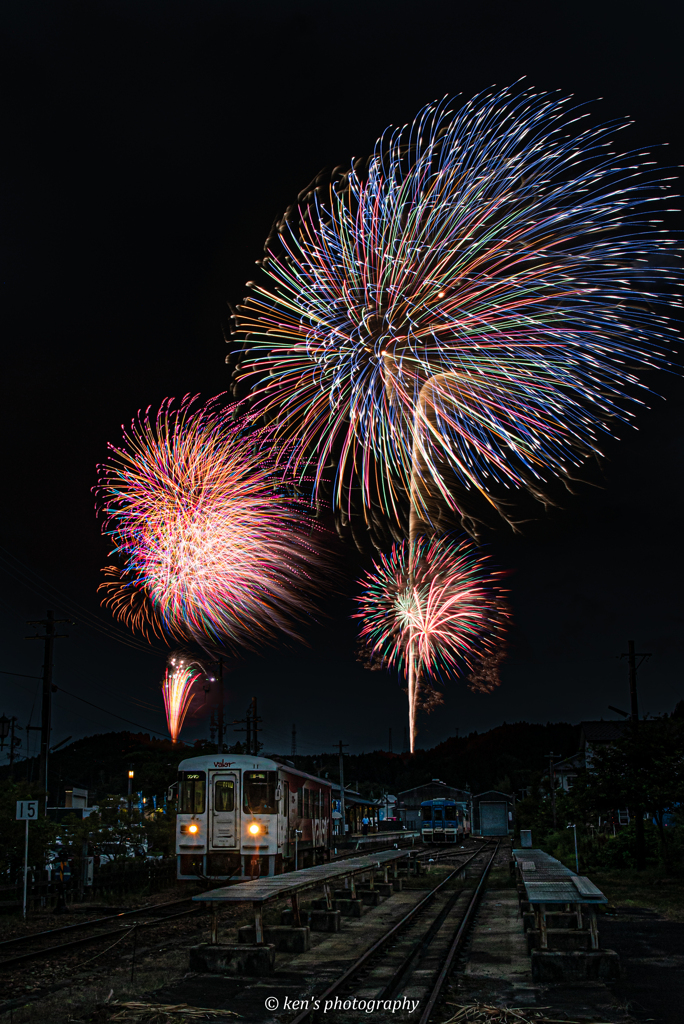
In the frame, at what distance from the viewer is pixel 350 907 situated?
18422 millimetres

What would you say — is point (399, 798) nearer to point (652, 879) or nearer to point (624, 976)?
point (652, 879)

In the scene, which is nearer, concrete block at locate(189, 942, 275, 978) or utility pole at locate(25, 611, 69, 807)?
concrete block at locate(189, 942, 275, 978)

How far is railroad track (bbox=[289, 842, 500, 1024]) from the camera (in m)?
10.5

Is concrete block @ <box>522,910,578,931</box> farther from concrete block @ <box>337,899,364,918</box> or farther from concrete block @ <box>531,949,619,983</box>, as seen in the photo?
concrete block @ <box>337,899,364,918</box>

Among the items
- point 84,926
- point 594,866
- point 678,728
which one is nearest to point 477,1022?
point 84,926

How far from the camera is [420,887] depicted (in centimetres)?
2672

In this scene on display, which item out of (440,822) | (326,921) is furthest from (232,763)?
(440,822)

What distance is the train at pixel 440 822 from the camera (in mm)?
54469

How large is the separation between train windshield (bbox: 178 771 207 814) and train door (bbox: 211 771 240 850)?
28 cm

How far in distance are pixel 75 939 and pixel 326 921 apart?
14.8 ft

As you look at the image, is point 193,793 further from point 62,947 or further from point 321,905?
point 62,947

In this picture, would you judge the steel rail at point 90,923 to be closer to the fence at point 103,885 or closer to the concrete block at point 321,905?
the fence at point 103,885

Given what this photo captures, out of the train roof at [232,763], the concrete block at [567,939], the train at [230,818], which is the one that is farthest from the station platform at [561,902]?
the train roof at [232,763]

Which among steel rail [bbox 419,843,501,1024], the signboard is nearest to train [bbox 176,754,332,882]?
steel rail [bbox 419,843,501,1024]
